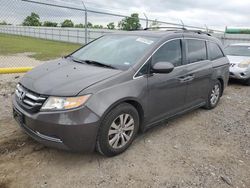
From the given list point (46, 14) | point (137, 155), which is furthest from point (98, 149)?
point (46, 14)

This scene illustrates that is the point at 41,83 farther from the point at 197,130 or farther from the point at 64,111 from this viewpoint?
the point at 197,130

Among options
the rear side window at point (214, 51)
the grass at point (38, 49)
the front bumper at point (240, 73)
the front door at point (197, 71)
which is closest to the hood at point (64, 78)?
the front door at point (197, 71)

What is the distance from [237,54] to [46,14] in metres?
6.92

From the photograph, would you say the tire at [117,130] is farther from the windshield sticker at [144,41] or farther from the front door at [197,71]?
the front door at [197,71]

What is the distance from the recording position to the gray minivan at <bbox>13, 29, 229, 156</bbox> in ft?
9.01

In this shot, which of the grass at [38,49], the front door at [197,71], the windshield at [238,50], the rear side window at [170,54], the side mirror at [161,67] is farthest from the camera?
the grass at [38,49]

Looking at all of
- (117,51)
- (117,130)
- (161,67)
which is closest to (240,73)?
(161,67)

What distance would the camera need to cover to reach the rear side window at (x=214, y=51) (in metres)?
5.05

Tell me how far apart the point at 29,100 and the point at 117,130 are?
115cm

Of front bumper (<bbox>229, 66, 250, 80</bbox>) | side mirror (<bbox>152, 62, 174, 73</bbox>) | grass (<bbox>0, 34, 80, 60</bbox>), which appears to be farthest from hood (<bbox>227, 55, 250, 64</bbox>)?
grass (<bbox>0, 34, 80, 60</bbox>)

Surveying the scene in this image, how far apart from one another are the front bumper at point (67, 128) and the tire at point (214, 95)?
124 inches

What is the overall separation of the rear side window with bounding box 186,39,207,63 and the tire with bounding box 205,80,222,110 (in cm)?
76

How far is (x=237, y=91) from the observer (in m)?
7.28

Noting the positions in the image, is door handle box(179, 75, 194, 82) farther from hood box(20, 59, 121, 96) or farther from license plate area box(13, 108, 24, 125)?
license plate area box(13, 108, 24, 125)
